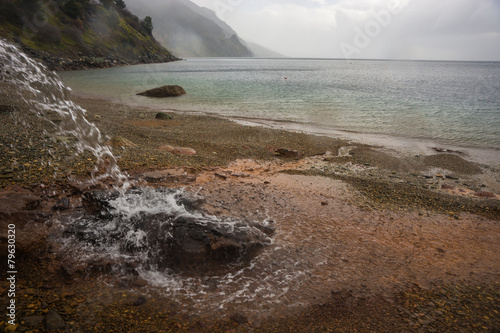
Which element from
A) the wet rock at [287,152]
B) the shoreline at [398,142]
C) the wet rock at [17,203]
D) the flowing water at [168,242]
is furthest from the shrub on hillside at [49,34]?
the flowing water at [168,242]

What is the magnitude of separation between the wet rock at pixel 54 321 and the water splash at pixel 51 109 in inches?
189

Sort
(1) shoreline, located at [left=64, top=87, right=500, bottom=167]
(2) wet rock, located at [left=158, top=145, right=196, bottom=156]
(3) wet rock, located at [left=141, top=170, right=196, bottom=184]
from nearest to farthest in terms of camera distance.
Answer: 1. (3) wet rock, located at [left=141, top=170, right=196, bottom=184]
2. (2) wet rock, located at [left=158, top=145, right=196, bottom=156]
3. (1) shoreline, located at [left=64, top=87, right=500, bottom=167]

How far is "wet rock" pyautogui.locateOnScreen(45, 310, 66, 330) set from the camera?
4035 mm

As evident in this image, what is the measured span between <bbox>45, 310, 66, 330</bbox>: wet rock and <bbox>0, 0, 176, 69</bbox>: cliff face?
72.4m

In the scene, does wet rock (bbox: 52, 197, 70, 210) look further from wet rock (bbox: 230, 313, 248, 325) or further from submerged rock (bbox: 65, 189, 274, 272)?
wet rock (bbox: 230, 313, 248, 325)

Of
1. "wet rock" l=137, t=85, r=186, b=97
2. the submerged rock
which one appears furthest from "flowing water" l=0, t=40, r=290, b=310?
"wet rock" l=137, t=85, r=186, b=97

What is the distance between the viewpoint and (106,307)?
15.3 feet

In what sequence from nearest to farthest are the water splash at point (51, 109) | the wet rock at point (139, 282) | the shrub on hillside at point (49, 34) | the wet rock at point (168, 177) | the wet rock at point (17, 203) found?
the wet rock at point (139, 282), the wet rock at point (17, 203), the wet rock at point (168, 177), the water splash at point (51, 109), the shrub on hillside at point (49, 34)

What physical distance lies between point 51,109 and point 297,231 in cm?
1551

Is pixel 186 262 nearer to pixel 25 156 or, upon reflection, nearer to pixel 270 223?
Answer: pixel 270 223

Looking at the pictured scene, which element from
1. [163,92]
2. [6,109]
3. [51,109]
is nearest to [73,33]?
[163,92]

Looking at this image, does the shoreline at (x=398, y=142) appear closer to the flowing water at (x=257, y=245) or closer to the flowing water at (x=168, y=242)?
the flowing water at (x=257, y=245)

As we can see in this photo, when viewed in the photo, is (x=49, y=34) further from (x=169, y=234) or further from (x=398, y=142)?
(x=169, y=234)

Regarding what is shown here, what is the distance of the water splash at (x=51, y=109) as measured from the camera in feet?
32.1
